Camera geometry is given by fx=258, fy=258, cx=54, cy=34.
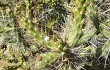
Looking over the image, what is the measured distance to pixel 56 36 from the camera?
3336 mm

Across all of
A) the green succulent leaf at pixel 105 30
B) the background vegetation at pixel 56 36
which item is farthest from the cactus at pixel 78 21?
the green succulent leaf at pixel 105 30

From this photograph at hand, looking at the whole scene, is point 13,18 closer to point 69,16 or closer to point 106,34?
point 69,16

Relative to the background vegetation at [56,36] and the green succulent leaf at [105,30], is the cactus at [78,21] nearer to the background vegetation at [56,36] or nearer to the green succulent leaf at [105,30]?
the background vegetation at [56,36]

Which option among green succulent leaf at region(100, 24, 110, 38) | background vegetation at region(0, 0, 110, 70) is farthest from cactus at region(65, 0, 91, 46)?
green succulent leaf at region(100, 24, 110, 38)

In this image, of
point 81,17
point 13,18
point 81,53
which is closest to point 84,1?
point 81,17

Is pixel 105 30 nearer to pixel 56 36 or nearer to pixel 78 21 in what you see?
pixel 56 36

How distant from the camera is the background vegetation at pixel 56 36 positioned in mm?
2883

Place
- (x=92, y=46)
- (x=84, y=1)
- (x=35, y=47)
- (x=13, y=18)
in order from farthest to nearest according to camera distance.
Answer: (x=35, y=47) < (x=13, y=18) < (x=92, y=46) < (x=84, y=1)

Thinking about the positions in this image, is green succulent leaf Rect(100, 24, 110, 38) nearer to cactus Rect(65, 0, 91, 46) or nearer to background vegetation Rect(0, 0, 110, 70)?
background vegetation Rect(0, 0, 110, 70)

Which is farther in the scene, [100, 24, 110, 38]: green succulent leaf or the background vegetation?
[100, 24, 110, 38]: green succulent leaf

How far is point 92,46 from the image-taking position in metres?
3.41

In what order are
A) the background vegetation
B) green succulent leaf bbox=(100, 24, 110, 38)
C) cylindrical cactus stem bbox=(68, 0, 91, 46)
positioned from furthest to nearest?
green succulent leaf bbox=(100, 24, 110, 38), the background vegetation, cylindrical cactus stem bbox=(68, 0, 91, 46)

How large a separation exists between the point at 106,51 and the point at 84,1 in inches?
37.4

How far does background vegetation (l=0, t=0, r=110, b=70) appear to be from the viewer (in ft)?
9.46
